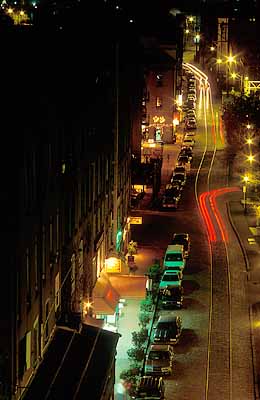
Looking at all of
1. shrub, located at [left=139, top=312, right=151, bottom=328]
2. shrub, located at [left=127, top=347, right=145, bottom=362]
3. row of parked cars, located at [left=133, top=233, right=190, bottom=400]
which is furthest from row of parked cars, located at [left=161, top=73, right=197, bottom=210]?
shrub, located at [left=127, top=347, right=145, bottom=362]

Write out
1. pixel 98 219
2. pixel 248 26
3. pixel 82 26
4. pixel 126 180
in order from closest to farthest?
pixel 98 219
pixel 82 26
pixel 126 180
pixel 248 26

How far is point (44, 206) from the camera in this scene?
34.3 meters

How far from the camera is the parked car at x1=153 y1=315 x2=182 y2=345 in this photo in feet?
145

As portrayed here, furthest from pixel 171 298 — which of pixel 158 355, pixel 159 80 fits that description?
pixel 159 80

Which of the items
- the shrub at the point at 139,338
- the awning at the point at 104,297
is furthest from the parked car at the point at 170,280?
the shrub at the point at 139,338

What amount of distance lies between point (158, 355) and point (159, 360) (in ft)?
1.31

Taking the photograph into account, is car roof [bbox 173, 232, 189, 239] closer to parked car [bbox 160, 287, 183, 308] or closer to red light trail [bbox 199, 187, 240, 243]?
red light trail [bbox 199, 187, 240, 243]

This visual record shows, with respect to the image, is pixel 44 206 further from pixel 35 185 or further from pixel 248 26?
pixel 248 26

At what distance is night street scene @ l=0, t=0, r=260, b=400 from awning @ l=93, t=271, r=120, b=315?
0.10 meters

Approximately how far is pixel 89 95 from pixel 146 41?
181 ft

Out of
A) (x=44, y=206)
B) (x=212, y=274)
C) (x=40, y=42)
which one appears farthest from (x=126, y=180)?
(x=44, y=206)

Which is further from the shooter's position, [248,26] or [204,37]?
[204,37]

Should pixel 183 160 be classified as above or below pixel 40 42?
below

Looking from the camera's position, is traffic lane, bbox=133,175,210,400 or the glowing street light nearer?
traffic lane, bbox=133,175,210,400
